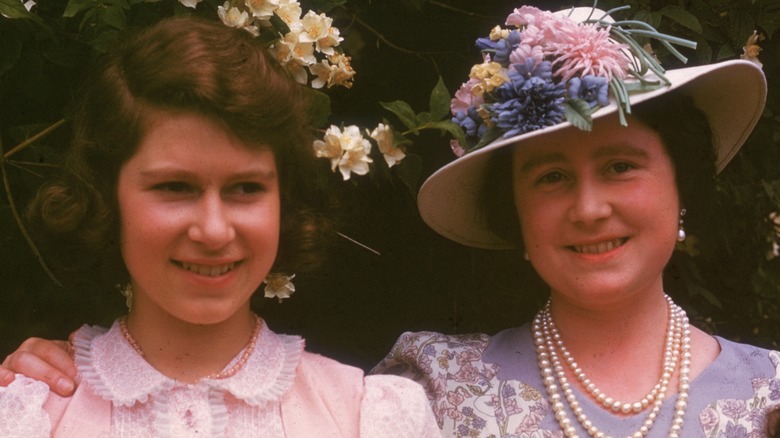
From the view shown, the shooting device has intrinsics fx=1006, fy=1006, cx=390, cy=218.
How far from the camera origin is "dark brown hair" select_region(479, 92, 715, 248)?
7.52 ft

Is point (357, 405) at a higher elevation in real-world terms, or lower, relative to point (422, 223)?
lower

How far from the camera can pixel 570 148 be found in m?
2.22

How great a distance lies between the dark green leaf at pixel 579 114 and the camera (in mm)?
2105

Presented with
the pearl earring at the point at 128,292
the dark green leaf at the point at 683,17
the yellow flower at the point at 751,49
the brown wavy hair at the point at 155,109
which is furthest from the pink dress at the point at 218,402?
the yellow flower at the point at 751,49

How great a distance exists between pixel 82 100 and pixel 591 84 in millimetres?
1095

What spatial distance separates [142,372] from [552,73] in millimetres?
1075

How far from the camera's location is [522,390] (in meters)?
2.34

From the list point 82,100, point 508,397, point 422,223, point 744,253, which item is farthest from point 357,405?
point 744,253

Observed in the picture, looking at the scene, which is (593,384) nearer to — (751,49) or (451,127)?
(451,127)

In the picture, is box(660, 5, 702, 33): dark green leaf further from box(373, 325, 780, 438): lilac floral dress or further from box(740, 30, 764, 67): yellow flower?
box(373, 325, 780, 438): lilac floral dress

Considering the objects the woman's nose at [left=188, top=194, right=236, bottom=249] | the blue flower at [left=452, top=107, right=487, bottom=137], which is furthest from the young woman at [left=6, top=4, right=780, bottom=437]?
the woman's nose at [left=188, top=194, right=236, bottom=249]

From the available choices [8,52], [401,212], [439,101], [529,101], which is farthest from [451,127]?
[8,52]

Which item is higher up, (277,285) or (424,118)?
(424,118)

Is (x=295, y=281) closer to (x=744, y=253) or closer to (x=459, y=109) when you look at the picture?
(x=459, y=109)
